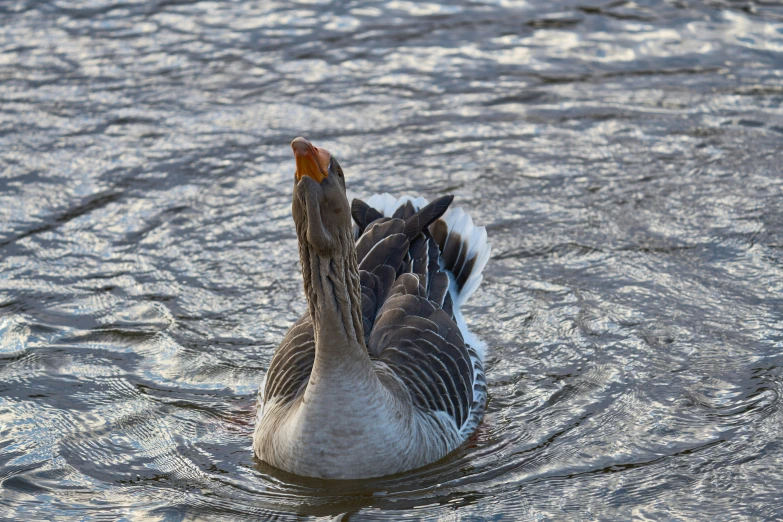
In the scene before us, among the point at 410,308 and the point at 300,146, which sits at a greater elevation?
the point at 300,146

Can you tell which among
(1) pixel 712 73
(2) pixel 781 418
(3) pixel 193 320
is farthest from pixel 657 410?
(1) pixel 712 73

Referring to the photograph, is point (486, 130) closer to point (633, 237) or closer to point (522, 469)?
point (633, 237)

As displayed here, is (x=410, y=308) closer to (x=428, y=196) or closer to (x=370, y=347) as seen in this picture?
(x=370, y=347)

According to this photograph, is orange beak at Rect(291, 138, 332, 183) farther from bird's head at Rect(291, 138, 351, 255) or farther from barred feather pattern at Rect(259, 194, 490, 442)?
barred feather pattern at Rect(259, 194, 490, 442)

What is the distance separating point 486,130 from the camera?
10945 millimetres

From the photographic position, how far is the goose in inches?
229

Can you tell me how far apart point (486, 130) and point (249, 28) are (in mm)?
4239

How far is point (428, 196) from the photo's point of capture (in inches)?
386

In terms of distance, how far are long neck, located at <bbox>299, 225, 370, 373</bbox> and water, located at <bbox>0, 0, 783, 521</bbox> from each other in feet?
2.50

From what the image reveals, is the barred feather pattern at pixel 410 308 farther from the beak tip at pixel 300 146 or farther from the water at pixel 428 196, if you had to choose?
the beak tip at pixel 300 146

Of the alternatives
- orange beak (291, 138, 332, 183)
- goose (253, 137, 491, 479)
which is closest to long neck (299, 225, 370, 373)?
goose (253, 137, 491, 479)

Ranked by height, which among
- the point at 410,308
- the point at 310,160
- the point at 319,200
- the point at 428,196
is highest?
the point at 310,160

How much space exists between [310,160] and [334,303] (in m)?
0.93

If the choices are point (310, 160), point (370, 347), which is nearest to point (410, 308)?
point (370, 347)
